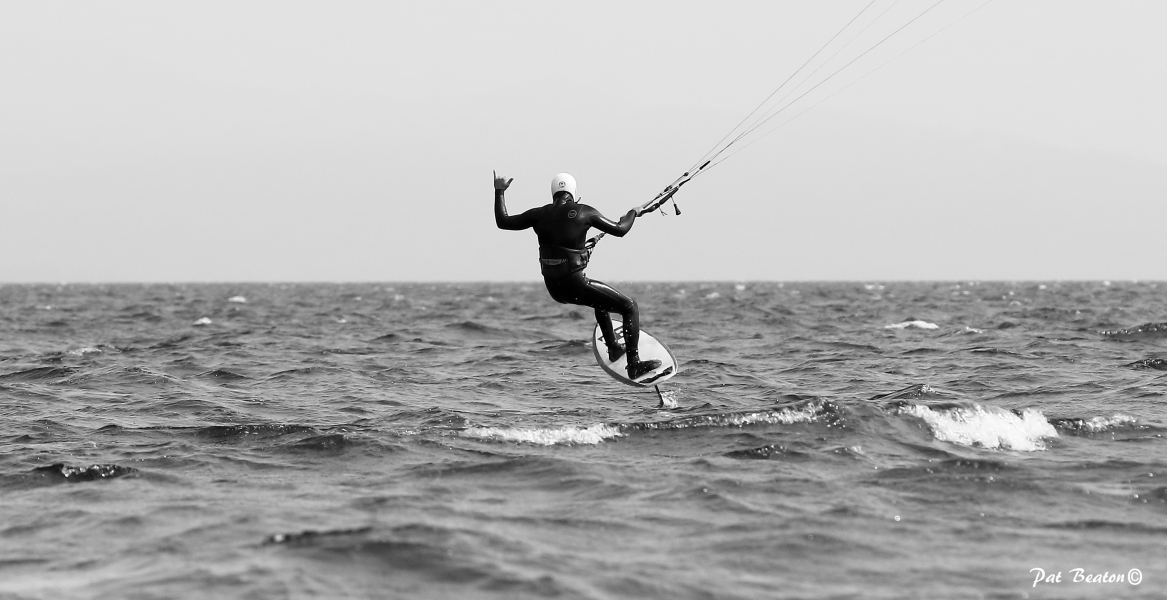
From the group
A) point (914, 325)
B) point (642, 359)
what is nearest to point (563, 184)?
point (642, 359)

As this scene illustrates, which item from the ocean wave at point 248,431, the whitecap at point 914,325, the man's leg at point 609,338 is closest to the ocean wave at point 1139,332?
the whitecap at point 914,325

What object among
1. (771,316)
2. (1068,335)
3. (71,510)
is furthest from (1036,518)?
(771,316)

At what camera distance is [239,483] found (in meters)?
11.7

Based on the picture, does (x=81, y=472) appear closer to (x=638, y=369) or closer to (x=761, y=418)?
(x=638, y=369)

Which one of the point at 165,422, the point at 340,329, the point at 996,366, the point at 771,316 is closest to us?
the point at 165,422

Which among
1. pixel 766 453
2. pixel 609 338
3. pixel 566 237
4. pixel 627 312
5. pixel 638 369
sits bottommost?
pixel 766 453

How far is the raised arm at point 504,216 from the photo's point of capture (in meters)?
14.8

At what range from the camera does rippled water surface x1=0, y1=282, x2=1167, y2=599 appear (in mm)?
8367

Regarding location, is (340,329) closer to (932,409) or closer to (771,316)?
(771,316)

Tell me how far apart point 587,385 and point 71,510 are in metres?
11.8

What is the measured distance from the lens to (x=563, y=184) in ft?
48.5

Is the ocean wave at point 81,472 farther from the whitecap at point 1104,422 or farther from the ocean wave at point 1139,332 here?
the ocean wave at point 1139,332

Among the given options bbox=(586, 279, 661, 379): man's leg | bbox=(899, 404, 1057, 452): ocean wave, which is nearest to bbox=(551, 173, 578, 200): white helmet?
bbox=(586, 279, 661, 379): man's leg

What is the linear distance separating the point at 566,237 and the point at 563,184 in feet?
2.13
